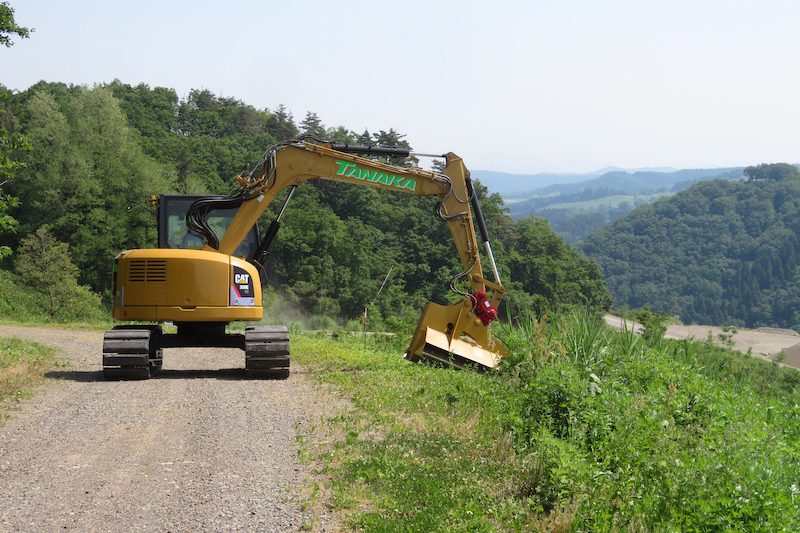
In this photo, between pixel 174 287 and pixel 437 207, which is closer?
pixel 174 287

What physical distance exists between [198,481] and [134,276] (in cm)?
704

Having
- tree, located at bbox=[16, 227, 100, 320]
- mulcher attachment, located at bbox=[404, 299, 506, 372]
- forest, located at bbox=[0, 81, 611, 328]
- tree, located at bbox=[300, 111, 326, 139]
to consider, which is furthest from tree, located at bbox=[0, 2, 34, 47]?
tree, located at bbox=[300, 111, 326, 139]

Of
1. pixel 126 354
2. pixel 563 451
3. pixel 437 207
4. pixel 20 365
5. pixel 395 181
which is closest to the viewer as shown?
pixel 563 451

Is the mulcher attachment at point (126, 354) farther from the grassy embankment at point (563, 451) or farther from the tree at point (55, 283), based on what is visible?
the tree at point (55, 283)

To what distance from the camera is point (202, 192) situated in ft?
237

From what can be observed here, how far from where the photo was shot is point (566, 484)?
706cm

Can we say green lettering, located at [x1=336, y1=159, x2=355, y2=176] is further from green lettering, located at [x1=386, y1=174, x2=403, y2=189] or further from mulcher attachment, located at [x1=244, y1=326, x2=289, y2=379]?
mulcher attachment, located at [x1=244, y1=326, x2=289, y2=379]

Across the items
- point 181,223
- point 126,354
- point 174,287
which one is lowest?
point 126,354

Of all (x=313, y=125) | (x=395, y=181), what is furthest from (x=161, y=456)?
(x=313, y=125)

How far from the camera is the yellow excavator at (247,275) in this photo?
45.6 ft

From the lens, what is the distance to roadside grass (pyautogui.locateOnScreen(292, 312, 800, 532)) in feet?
21.2

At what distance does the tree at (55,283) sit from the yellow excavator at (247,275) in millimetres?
26413

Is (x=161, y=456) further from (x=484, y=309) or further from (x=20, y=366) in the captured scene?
(x=484, y=309)

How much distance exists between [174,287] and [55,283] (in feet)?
93.4
